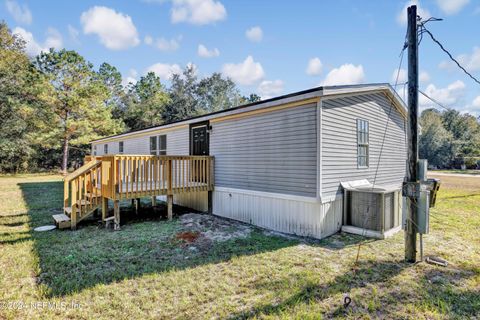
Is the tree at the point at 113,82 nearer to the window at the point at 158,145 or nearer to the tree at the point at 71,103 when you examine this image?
the tree at the point at 71,103

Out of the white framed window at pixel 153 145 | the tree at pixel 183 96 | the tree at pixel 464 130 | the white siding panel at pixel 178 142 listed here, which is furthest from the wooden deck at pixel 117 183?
the tree at pixel 464 130

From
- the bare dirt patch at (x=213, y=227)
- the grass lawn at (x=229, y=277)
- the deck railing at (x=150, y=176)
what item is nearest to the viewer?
the grass lawn at (x=229, y=277)

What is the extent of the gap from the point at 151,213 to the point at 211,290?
538 cm

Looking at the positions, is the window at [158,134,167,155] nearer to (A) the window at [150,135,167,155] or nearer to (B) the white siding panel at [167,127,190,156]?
(A) the window at [150,135,167,155]

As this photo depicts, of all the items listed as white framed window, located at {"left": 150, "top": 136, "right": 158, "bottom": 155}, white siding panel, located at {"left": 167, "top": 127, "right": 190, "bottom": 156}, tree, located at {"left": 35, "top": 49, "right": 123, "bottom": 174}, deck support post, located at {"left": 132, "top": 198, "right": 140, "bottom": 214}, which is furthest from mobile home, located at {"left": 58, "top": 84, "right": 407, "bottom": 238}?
tree, located at {"left": 35, "top": 49, "right": 123, "bottom": 174}

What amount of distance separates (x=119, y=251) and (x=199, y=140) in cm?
477

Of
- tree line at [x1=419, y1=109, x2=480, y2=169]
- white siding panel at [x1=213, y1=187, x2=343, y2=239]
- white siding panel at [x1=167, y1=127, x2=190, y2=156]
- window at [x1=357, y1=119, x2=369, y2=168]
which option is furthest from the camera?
tree line at [x1=419, y1=109, x2=480, y2=169]

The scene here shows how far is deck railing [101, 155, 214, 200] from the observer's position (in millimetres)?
6215

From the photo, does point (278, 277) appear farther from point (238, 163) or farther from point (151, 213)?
point (151, 213)

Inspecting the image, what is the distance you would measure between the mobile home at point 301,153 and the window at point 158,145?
1944mm

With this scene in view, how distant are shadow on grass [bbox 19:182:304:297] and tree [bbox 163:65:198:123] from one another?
1047 inches

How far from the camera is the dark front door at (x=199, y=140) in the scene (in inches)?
334

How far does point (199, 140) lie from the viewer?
873 cm

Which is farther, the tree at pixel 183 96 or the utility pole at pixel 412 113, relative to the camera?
the tree at pixel 183 96
